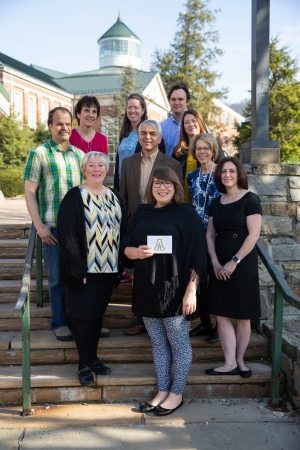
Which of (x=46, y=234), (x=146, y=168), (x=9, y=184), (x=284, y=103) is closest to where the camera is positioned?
(x=46, y=234)

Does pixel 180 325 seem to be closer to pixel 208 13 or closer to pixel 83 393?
pixel 83 393

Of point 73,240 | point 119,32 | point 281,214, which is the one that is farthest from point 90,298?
point 119,32

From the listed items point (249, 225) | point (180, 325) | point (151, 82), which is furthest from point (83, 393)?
point (151, 82)

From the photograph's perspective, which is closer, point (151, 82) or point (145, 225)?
point (145, 225)

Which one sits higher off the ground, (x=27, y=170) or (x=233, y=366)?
(x=27, y=170)

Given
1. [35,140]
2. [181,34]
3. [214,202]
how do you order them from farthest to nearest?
1. [181,34]
2. [35,140]
3. [214,202]

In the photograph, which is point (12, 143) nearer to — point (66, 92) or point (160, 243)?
point (66, 92)

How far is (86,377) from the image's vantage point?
145 inches

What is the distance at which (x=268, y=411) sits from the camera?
142 inches

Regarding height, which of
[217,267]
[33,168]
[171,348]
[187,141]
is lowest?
[171,348]

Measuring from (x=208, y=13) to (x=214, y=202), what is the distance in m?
30.9

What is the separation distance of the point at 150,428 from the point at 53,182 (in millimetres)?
2085

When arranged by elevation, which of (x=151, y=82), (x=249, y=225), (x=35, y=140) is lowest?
(x=249, y=225)

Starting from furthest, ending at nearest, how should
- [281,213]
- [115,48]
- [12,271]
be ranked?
[115,48], [12,271], [281,213]
